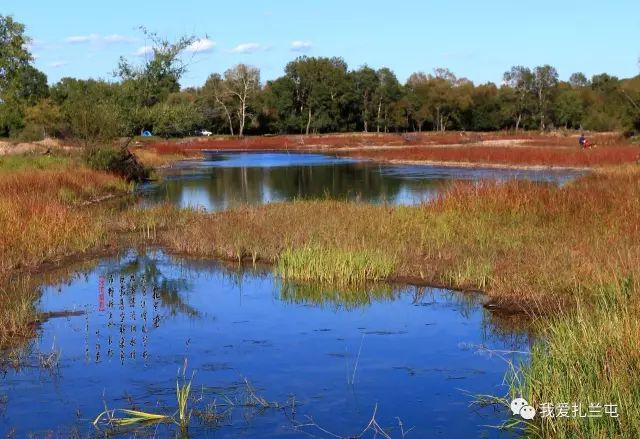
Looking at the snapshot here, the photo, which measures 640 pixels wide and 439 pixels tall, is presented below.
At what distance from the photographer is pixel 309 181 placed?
38625mm

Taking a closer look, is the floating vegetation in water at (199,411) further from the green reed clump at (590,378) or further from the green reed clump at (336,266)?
the green reed clump at (336,266)

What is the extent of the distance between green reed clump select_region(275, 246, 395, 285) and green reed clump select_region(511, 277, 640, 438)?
5.57 meters

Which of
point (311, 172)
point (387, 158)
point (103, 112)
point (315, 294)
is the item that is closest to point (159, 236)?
point (315, 294)

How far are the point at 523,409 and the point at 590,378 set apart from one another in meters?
0.69

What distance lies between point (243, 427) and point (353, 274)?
625 centimetres

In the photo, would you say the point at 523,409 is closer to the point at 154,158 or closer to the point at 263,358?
the point at 263,358

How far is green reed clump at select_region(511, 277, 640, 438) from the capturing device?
20.6 ft

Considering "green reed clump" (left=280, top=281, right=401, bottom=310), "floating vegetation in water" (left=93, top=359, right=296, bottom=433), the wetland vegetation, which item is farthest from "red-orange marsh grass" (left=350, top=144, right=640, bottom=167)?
"floating vegetation in water" (left=93, top=359, right=296, bottom=433)

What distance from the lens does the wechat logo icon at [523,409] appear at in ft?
23.0

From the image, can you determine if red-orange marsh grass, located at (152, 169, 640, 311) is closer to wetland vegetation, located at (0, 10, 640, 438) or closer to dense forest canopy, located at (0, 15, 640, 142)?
wetland vegetation, located at (0, 10, 640, 438)

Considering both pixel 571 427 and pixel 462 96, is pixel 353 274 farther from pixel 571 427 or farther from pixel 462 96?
pixel 462 96

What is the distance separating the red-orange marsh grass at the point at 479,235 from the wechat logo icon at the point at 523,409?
3389 millimetres

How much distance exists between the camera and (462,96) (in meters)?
104

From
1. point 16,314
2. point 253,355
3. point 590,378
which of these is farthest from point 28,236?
point 590,378
